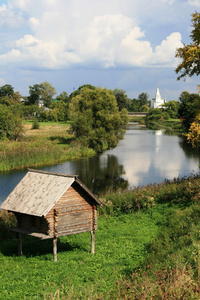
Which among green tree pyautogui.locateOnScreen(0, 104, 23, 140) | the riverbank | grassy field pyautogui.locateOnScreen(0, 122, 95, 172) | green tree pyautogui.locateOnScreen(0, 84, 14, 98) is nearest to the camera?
grassy field pyautogui.locateOnScreen(0, 122, 95, 172)

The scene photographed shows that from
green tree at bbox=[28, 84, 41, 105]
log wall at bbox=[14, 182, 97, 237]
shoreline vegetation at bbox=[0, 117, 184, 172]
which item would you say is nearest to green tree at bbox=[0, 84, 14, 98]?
green tree at bbox=[28, 84, 41, 105]

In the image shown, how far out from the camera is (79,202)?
16.1 m

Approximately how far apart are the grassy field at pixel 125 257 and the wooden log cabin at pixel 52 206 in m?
1.18

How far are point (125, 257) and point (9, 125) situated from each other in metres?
44.4

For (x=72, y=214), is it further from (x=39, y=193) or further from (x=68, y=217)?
(x=39, y=193)

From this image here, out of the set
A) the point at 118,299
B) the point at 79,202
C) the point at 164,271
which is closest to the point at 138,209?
the point at 79,202

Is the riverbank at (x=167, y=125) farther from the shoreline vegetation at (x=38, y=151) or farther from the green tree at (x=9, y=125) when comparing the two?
the green tree at (x=9, y=125)

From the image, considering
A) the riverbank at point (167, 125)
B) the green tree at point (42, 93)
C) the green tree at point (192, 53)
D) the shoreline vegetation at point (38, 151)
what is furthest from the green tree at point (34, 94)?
the green tree at point (192, 53)

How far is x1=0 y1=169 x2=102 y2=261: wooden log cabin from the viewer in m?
15.1

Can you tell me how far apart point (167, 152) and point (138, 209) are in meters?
36.0

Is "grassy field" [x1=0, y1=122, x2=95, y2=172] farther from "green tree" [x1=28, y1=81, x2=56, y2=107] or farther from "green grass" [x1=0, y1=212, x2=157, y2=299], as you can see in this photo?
"green tree" [x1=28, y1=81, x2=56, y2=107]

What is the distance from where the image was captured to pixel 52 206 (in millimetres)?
14602

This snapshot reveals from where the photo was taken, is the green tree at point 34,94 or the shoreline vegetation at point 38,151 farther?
the green tree at point 34,94

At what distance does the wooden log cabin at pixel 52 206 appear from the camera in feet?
49.5
